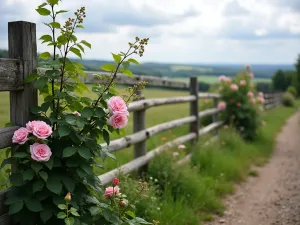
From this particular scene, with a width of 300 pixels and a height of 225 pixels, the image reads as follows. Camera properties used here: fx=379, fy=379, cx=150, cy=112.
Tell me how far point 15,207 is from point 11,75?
88cm

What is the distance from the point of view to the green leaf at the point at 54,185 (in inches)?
95.5

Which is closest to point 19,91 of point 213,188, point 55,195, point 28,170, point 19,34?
point 19,34

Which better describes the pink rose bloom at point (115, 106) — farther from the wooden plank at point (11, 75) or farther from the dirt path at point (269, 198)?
the dirt path at point (269, 198)

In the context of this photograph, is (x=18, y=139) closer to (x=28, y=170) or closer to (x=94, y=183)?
(x=28, y=170)

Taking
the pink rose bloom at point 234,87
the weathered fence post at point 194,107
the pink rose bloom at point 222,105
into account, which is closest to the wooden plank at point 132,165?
the weathered fence post at point 194,107

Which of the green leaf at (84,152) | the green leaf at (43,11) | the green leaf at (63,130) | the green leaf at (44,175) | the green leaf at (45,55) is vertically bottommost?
the green leaf at (44,175)

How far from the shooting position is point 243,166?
24.1ft

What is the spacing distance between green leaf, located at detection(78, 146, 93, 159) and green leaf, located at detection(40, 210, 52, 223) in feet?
1.40

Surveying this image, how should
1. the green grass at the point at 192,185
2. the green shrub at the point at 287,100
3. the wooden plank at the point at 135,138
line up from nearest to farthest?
1. the green grass at the point at 192,185
2. the wooden plank at the point at 135,138
3. the green shrub at the point at 287,100

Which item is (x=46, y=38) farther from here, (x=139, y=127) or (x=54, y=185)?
(x=139, y=127)

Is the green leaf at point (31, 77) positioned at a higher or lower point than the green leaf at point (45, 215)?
higher

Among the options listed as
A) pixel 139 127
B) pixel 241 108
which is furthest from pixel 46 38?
pixel 241 108

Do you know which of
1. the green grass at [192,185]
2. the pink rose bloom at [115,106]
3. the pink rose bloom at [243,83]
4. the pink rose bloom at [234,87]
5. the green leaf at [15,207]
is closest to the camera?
the green leaf at [15,207]

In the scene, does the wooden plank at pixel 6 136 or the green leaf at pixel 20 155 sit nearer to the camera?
the green leaf at pixel 20 155
